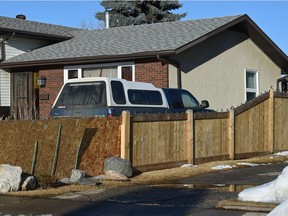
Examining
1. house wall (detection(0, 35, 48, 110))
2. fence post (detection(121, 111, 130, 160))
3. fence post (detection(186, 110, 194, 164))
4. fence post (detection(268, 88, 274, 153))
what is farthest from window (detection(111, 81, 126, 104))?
house wall (detection(0, 35, 48, 110))

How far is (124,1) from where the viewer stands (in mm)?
43406

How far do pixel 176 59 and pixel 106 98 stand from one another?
6692 mm

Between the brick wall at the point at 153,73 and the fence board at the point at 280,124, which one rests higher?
the brick wall at the point at 153,73

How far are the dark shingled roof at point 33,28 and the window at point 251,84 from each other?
856cm

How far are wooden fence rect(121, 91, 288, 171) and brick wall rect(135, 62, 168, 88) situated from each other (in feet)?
12.1

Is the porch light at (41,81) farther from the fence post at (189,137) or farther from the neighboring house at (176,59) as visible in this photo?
the fence post at (189,137)

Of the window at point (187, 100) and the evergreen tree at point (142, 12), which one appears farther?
the evergreen tree at point (142, 12)

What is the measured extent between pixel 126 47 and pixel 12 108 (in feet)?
19.0

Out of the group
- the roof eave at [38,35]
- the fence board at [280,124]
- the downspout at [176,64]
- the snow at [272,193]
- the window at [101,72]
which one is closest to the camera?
the snow at [272,193]

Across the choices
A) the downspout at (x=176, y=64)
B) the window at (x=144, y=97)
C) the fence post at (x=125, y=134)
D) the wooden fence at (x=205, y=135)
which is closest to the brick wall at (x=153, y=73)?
the downspout at (x=176, y=64)

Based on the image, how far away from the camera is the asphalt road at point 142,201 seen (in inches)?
357

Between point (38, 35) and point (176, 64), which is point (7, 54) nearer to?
point (38, 35)

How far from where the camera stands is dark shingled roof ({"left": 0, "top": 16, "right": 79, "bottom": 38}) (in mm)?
24297

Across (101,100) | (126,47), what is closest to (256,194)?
(101,100)
